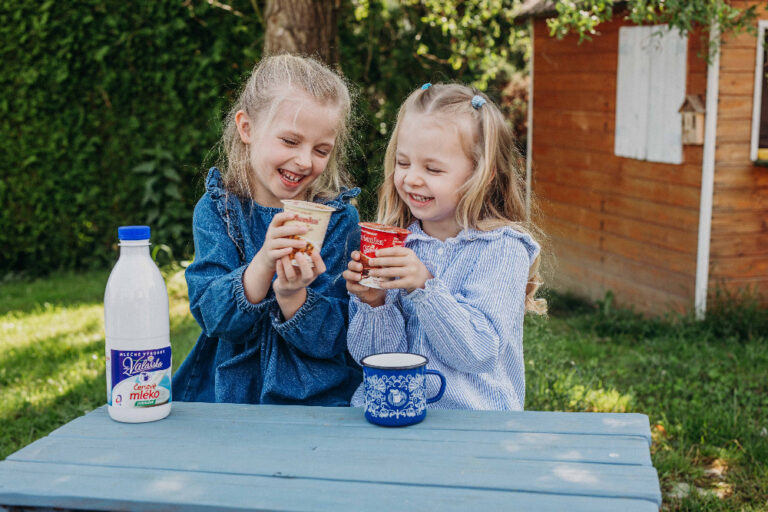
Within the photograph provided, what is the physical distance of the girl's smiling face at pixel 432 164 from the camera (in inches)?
87.2

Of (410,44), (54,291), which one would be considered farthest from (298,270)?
(410,44)

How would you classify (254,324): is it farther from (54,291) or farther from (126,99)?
(126,99)

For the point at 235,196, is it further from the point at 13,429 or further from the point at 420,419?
the point at 13,429

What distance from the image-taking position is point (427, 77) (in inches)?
361

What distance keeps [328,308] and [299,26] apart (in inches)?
165

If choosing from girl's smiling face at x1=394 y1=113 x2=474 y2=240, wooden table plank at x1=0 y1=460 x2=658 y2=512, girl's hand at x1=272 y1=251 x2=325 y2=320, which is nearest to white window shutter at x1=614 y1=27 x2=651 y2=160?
girl's smiling face at x1=394 y1=113 x2=474 y2=240

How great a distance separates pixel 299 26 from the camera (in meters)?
6.03

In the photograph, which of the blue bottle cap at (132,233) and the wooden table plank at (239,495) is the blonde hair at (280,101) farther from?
the wooden table plank at (239,495)

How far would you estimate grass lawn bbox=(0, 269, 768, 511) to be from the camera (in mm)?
3633

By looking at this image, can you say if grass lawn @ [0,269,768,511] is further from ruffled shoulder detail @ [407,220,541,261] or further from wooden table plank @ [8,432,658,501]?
wooden table plank @ [8,432,658,501]

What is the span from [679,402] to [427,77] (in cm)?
560

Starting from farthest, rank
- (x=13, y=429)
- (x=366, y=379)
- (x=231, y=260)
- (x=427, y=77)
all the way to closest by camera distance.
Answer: (x=427, y=77) < (x=13, y=429) < (x=231, y=260) < (x=366, y=379)

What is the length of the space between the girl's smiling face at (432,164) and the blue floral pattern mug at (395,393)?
515mm

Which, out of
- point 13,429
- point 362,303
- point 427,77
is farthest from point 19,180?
point 362,303
